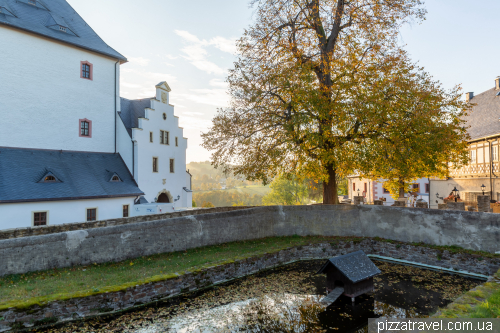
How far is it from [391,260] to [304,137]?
297 inches

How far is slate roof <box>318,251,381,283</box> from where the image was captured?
10.4m

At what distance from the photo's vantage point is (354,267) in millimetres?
10852

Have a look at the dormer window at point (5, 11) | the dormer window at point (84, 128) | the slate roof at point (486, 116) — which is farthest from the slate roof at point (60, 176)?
the slate roof at point (486, 116)

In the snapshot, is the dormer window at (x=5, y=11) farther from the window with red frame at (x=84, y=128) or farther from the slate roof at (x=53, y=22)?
the window with red frame at (x=84, y=128)

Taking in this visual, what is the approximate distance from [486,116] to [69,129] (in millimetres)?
34584

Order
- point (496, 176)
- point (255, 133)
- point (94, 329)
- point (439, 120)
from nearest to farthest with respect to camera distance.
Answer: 1. point (94, 329)
2. point (439, 120)
3. point (255, 133)
4. point (496, 176)

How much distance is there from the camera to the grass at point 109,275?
8.79m

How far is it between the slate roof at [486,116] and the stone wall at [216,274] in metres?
15.0

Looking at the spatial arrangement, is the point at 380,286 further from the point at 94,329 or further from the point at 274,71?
the point at 274,71

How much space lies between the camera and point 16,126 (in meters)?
21.1

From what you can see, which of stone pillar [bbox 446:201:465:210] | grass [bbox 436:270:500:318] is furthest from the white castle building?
grass [bbox 436:270:500:318]

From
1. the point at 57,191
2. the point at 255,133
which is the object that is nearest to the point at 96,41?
the point at 57,191

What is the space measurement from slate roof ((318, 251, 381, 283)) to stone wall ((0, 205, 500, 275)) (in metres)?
5.93

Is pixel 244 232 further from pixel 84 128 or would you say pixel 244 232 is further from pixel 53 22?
pixel 53 22
